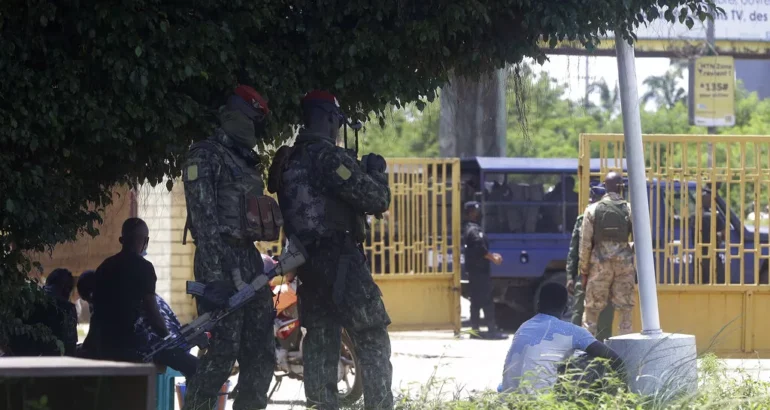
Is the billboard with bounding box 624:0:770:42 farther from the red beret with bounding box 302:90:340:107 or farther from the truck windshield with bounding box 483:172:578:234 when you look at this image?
the red beret with bounding box 302:90:340:107

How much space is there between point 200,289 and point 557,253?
933 cm

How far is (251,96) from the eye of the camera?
17.6 feet

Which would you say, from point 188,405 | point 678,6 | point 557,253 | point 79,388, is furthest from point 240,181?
point 557,253

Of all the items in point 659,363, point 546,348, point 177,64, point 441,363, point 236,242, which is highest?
point 177,64

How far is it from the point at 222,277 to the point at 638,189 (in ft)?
8.37

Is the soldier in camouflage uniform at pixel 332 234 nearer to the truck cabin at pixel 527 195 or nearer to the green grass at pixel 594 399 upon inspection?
the green grass at pixel 594 399

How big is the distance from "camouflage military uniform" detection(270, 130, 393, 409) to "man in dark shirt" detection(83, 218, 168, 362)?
93cm

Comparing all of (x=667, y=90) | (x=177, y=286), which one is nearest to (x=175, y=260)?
(x=177, y=286)

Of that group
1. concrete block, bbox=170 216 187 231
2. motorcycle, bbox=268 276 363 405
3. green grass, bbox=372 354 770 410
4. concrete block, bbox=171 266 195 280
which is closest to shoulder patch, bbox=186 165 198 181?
green grass, bbox=372 354 770 410

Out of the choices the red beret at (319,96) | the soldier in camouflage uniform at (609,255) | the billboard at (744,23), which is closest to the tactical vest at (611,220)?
the soldier in camouflage uniform at (609,255)

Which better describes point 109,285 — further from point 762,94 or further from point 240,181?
point 762,94

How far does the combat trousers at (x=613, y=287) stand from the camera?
9680mm

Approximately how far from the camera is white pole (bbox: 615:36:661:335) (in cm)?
645

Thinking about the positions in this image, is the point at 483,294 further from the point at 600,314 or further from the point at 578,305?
the point at 600,314
